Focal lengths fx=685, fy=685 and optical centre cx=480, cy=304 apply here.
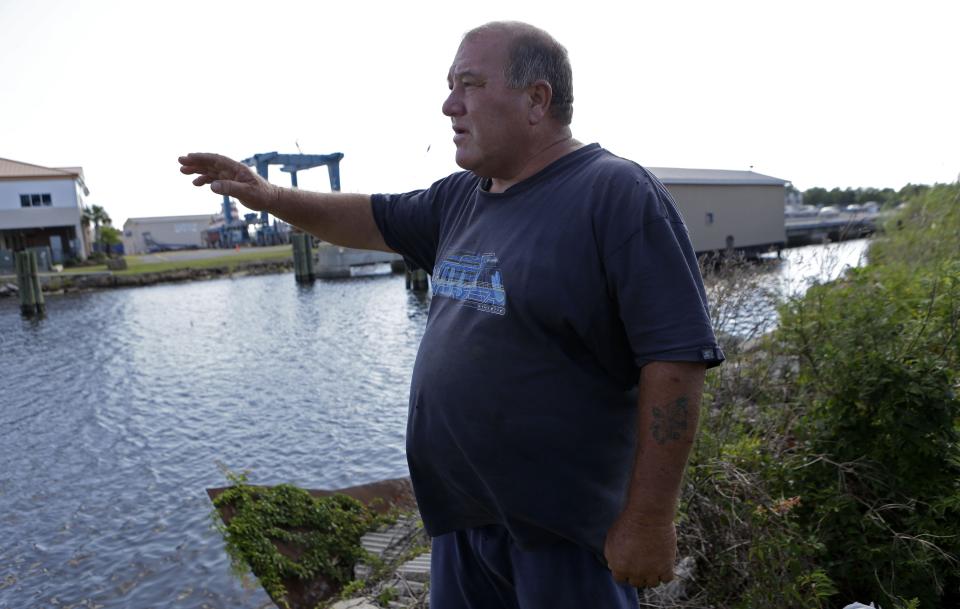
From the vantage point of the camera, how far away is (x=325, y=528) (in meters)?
6.55

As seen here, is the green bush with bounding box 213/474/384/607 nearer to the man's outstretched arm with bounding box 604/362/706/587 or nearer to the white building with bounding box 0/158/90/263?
the man's outstretched arm with bounding box 604/362/706/587

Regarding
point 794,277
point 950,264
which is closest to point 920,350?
point 950,264

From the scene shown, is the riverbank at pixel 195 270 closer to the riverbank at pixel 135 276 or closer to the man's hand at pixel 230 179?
the riverbank at pixel 135 276

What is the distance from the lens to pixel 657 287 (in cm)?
175

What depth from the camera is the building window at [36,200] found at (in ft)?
159

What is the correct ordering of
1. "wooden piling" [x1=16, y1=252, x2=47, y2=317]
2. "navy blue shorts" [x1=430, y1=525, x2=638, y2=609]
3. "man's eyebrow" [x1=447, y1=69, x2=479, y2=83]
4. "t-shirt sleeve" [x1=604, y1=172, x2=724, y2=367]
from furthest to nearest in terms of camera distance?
"wooden piling" [x1=16, y1=252, x2=47, y2=317] → "man's eyebrow" [x1=447, y1=69, x2=479, y2=83] → "navy blue shorts" [x1=430, y1=525, x2=638, y2=609] → "t-shirt sleeve" [x1=604, y1=172, x2=724, y2=367]

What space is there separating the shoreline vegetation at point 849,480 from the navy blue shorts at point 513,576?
49.1 inches

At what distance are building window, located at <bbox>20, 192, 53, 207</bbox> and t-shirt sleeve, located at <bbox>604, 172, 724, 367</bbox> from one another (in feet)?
187

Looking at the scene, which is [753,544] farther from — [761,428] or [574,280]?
[574,280]

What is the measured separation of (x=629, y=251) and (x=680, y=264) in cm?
13

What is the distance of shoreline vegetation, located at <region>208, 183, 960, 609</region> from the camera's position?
3.00 meters

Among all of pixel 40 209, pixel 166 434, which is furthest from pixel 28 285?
pixel 166 434

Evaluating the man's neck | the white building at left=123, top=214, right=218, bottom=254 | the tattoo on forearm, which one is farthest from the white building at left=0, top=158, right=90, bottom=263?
the tattoo on forearm

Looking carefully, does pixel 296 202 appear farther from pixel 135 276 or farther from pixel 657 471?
pixel 135 276
